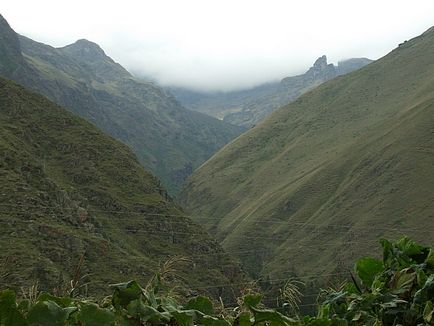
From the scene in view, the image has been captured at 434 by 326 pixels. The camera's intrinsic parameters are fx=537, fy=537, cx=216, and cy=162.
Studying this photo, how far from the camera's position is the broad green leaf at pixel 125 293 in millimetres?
2025

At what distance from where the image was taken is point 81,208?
80.0 meters

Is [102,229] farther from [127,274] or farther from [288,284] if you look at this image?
[288,284]

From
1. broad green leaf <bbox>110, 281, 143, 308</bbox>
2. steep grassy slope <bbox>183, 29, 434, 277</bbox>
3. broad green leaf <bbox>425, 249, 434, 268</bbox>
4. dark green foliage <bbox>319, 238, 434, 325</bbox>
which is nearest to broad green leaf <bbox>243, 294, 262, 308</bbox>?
broad green leaf <bbox>110, 281, 143, 308</bbox>

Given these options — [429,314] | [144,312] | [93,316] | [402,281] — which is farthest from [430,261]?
[93,316]

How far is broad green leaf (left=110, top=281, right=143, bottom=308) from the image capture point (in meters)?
2.03

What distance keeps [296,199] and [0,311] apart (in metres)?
163

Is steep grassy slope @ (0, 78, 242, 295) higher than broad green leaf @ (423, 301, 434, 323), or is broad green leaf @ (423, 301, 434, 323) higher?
broad green leaf @ (423, 301, 434, 323)

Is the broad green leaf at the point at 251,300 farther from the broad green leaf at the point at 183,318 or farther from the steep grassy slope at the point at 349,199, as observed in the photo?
the steep grassy slope at the point at 349,199

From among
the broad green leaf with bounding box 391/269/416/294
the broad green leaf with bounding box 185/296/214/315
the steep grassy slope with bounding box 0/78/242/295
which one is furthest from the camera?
the steep grassy slope with bounding box 0/78/242/295

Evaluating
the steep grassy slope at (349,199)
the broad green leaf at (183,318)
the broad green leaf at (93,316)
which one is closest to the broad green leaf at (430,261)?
the broad green leaf at (183,318)

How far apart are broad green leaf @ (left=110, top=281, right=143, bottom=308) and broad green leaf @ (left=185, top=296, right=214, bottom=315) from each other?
0.88 ft

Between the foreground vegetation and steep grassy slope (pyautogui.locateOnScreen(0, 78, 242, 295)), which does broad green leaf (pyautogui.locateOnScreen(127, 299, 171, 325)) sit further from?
steep grassy slope (pyautogui.locateOnScreen(0, 78, 242, 295))

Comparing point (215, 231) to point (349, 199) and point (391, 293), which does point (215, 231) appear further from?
point (391, 293)

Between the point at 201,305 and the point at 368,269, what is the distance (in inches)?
60.3
